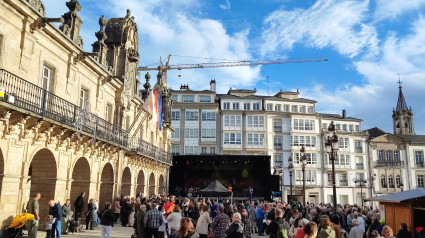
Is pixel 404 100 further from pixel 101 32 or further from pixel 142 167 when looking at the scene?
pixel 101 32

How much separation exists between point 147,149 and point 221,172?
13079 millimetres

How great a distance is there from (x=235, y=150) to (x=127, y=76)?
29253 millimetres

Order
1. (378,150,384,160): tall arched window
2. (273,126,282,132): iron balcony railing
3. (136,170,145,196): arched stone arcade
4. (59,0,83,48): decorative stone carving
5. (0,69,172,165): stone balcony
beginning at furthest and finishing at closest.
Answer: (378,150,384,160): tall arched window
(273,126,282,132): iron balcony railing
(136,170,145,196): arched stone arcade
(59,0,83,48): decorative stone carving
(0,69,172,165): stone balcony

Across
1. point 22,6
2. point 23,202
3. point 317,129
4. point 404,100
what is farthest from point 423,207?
point 404,100

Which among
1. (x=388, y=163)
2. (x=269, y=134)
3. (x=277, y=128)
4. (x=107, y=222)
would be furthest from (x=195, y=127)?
(x=107, y=222)

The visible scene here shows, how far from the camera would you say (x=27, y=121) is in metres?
12.1

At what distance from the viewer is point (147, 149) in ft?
87.5

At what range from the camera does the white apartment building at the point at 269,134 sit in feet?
163

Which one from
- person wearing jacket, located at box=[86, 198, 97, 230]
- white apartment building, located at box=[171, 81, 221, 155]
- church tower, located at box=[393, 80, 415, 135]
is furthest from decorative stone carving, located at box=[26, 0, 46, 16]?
church tower, located at box=[393, 80, 415, 135]

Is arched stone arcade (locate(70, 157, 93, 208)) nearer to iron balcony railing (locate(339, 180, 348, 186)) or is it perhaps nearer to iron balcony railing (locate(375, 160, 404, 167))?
iron balcony railing (locate(339, 180, 348, 186))

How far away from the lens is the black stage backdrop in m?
36.0

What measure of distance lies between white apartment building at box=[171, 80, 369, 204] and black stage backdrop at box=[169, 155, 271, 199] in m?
11.2

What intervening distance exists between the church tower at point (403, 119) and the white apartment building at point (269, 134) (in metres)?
17.3

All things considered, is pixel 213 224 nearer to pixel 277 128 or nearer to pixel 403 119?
pixel 277 128
